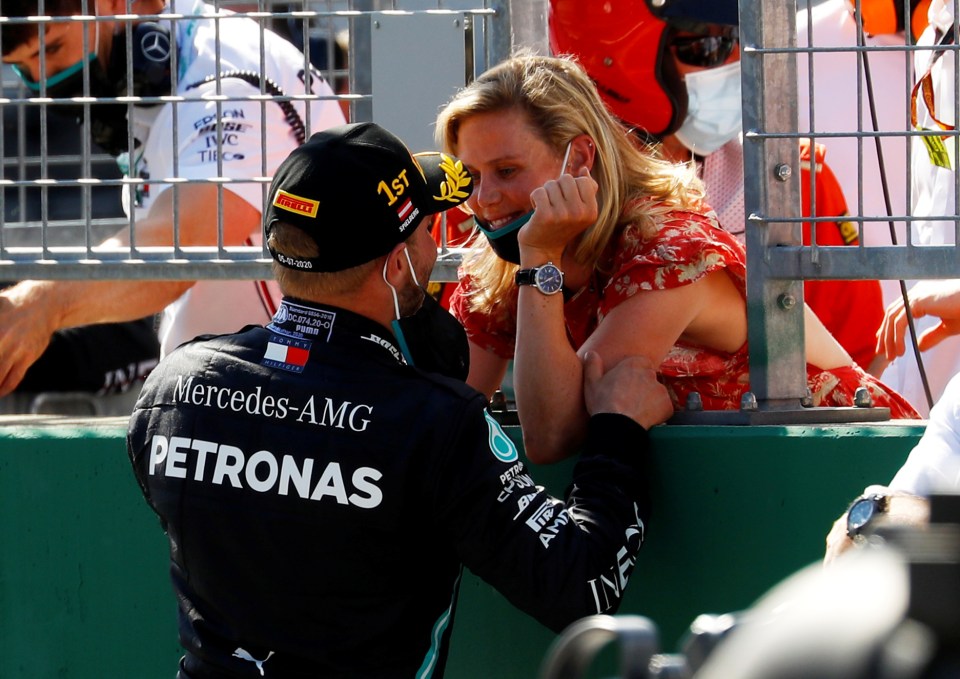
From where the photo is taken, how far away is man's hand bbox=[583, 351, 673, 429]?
9.06 feet

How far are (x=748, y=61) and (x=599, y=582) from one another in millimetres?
1086

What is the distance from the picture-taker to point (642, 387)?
281cm

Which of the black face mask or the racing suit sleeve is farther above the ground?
the black face mask

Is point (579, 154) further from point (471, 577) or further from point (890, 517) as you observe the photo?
point (890, 517)

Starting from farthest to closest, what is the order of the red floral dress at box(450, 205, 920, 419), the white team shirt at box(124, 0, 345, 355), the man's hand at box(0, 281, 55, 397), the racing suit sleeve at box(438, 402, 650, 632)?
the white team shirt at box(124, 0, 345, 355)
the man's hand at box(0, 281, 55, 397)
the red floral dress at box(450, 205, 920, 419)
the racing suit sleeve at box(438, 402, 650, 632)

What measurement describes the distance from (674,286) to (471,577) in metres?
0.74

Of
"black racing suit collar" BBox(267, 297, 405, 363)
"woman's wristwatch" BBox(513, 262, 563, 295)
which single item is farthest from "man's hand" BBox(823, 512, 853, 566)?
"black racing suit collar" BBox(267, 297, 405, 363)

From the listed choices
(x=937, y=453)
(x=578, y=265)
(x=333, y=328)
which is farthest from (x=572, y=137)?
(x=937, y=453)

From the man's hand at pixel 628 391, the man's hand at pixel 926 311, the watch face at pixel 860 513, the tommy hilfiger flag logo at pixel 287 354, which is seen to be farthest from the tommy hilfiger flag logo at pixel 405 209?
the man's hand at pixel 926 311

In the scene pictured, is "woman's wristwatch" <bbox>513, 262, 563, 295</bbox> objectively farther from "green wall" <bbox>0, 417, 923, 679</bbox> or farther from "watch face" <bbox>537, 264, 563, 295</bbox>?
"green wall" <bbox>0, 417, 923, 679</bbox>

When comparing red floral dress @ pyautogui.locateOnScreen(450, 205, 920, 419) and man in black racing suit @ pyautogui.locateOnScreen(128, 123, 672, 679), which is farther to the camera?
red floral dress @ pyautogui.locateOnScreen(450, 205, 920, 419)

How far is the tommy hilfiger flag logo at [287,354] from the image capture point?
2455 mm

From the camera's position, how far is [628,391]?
9.12ft

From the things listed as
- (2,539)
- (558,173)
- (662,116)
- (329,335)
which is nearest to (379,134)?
(329,335)
